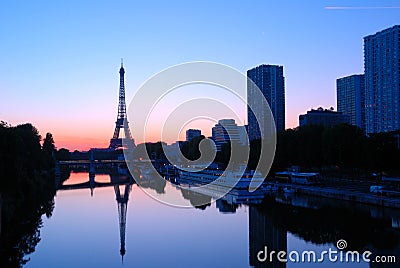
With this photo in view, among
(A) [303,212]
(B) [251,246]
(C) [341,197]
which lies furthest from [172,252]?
(C) [341,197]

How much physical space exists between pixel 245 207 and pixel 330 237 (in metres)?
5.54

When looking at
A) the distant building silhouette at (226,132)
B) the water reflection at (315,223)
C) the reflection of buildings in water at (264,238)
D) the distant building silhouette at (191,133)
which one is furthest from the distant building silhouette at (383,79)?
the distant building silhouette at (191,133)

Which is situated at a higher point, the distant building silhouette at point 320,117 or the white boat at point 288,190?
the distant building silhouette at point 320,117

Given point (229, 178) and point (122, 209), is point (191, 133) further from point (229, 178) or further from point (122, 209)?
point (122, 209)

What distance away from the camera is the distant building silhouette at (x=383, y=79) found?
33.0 meters

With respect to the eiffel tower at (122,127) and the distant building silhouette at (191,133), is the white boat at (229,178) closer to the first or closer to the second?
the eiffel tower at (122,127)

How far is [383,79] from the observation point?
113 feet

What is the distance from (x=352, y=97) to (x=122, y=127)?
2523cm

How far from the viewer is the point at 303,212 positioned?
14.0 metres

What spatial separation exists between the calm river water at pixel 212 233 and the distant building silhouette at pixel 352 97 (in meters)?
33.4

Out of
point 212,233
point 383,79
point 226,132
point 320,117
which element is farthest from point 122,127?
point 212,233

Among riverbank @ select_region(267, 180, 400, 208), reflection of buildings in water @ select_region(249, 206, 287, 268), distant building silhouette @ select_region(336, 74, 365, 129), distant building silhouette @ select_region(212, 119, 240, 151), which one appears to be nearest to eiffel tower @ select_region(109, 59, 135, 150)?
distant building silhouette @ select_region(212, 119, 240, 151)

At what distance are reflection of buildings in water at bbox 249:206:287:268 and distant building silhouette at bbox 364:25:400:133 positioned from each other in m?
23.8

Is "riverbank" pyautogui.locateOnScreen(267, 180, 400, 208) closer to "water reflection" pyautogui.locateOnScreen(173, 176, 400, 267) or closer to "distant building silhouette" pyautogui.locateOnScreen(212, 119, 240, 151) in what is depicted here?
"water reflection" pyautogui.locateOnScreen(173, 176, 400, 267)
